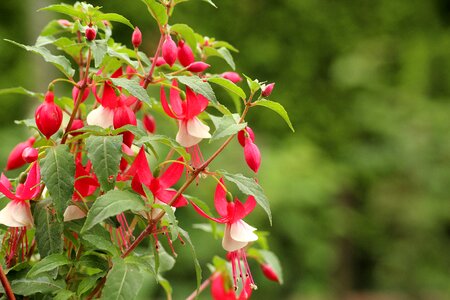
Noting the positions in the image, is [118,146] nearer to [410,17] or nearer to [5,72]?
[5,72]

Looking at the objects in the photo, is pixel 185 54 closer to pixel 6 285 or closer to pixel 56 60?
pixel 56 60

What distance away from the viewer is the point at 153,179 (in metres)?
0.59

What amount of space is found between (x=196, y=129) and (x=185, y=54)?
91 millimetres

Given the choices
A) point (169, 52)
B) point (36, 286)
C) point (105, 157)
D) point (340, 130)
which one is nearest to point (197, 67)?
point (169, 52)

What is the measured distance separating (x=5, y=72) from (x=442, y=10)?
7.82 ft

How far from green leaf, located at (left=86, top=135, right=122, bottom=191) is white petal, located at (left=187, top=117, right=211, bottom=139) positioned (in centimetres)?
7

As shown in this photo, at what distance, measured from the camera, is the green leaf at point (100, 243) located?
0.56m

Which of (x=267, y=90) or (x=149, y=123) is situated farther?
(x=149, y=123)

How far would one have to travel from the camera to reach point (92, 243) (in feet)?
1.85

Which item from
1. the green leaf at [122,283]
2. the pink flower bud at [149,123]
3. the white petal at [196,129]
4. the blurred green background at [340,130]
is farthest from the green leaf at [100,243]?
the blurred green background at [340,130]

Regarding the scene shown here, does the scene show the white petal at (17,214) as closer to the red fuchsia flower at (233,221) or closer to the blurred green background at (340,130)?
the red fuchsia flower at (233,221)

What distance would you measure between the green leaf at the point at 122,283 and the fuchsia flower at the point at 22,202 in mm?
100

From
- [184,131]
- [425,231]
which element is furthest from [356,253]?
[184,131]

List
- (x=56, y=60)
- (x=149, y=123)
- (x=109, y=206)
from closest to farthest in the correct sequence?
(x=109, y=206), (x=56, y=60), (x=149, y=123)
